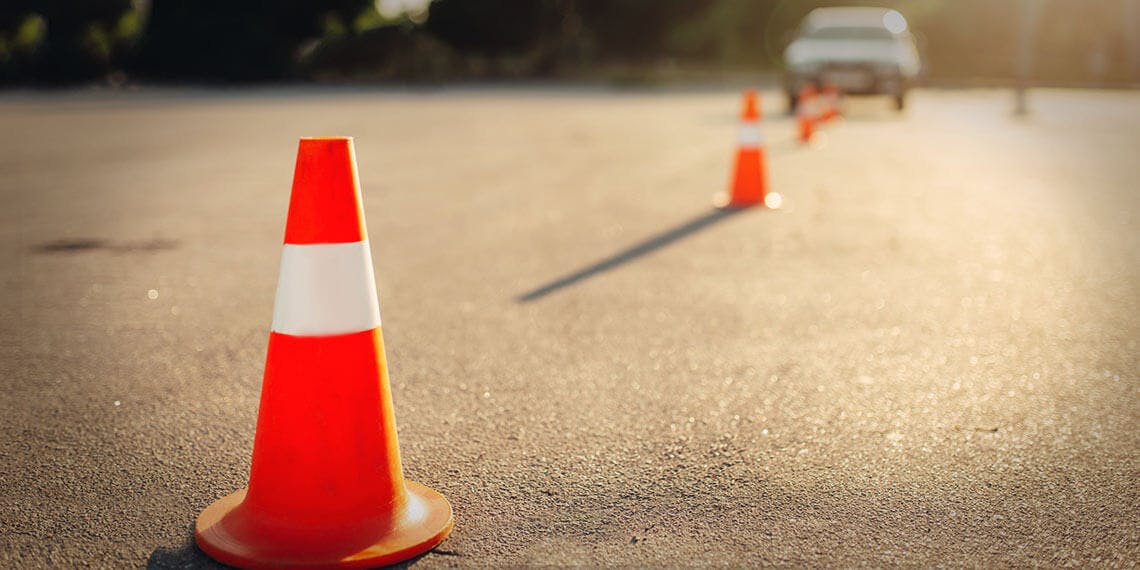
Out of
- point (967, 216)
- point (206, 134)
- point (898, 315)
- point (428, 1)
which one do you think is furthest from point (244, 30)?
point (898, 315)

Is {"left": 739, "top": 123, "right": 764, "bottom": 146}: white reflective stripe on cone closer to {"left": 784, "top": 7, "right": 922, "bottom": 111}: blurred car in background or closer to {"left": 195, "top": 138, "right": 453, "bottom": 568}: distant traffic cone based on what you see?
{"left": 195, "top": 138, "right": 453, "bottom": 568}: distant traffic cone

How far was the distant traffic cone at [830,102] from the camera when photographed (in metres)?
21.0

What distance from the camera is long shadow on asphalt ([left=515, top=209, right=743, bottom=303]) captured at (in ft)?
21.0

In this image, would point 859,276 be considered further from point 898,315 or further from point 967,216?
point 967,216

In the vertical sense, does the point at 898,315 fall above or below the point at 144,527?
below

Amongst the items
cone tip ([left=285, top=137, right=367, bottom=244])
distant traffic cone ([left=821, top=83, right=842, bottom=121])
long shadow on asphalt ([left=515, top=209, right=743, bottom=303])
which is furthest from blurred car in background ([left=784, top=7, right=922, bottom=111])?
cone tip ([left=285, top=137, right=367, bottom=244])

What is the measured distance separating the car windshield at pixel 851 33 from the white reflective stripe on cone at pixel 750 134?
1496 cm

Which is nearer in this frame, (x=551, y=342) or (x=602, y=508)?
(x=602, y=508)

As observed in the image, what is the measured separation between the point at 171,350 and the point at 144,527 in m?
2.15

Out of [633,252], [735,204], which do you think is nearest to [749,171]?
[735,204]

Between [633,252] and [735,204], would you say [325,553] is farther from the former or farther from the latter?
[735,204]

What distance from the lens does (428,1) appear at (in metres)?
51.7

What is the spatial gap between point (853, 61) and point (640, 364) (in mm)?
19184

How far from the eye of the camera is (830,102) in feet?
70.1
